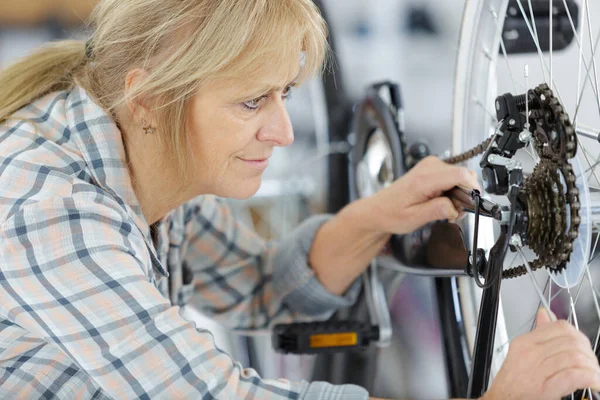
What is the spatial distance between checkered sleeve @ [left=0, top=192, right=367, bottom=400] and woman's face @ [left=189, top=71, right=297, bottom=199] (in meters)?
0.15

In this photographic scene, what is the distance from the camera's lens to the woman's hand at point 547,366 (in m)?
0.65

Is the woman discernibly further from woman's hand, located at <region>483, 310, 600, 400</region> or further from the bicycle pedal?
the bicycle pedal

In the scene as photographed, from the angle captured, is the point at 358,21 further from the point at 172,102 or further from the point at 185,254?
the point at 172,102

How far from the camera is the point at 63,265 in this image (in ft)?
2.54

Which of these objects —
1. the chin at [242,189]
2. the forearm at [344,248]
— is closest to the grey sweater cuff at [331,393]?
the chin at [242,189]

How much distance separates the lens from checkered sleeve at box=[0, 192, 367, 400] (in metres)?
0.76

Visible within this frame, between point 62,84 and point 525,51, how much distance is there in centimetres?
64

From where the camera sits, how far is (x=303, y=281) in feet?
3.94

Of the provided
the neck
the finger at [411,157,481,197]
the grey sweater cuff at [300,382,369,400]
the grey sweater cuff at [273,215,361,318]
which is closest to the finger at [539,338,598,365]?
the grey sweater cuff at [300,382,369,400]

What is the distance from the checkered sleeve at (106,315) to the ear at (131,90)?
0.42ft

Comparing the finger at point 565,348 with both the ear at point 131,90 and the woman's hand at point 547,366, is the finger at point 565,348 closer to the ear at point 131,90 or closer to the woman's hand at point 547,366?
the woman's hand at point 547,366

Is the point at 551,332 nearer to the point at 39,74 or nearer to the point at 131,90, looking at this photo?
the point at 131,90

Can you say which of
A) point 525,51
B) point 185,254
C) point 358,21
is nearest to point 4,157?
point 185,254

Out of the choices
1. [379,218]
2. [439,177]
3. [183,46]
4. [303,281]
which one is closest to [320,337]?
[303,281]
